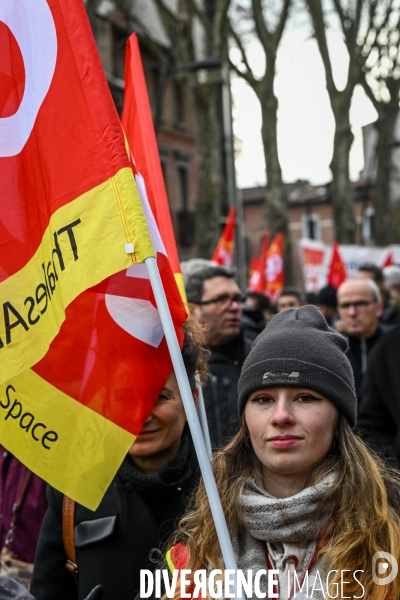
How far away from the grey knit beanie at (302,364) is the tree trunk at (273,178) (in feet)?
59.9

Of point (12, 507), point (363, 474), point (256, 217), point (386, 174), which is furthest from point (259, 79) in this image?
point (256, 217)

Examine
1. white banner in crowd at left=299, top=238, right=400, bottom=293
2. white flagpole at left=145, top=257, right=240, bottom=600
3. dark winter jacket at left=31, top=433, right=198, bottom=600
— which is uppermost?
white flagpole at left=145, top=257, right=240, bottom=600

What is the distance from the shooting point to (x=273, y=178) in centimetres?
2109

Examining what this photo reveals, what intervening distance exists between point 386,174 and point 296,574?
25649mm

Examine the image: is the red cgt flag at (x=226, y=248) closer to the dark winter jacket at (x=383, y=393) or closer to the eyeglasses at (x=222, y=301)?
the eyeglasses at (x=222, y=301)

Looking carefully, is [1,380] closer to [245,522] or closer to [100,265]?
[100,265]

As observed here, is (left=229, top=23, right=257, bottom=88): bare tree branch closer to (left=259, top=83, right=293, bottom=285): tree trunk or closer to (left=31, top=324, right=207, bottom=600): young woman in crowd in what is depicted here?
(left=259, top=83, right=293, bottom=285): tree trunk

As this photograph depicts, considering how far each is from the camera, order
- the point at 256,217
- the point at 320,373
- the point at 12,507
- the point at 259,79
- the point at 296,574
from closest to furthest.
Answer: the point at 296,574
the point at 320,373
the point at 12,507
the point at 259,79
the point at 256,217

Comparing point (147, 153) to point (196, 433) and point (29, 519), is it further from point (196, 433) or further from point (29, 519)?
point (29, 519)

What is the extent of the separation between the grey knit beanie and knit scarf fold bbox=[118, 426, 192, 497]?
54 centimetres

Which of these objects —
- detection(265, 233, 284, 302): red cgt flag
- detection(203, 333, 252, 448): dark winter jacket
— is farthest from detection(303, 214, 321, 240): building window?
detection(203, 333, 252, 448): dark winter jacket

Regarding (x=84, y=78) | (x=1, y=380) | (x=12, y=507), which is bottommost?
(x=12, y=507)

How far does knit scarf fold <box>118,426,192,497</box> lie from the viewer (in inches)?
113

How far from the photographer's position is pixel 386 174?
2691 cm
